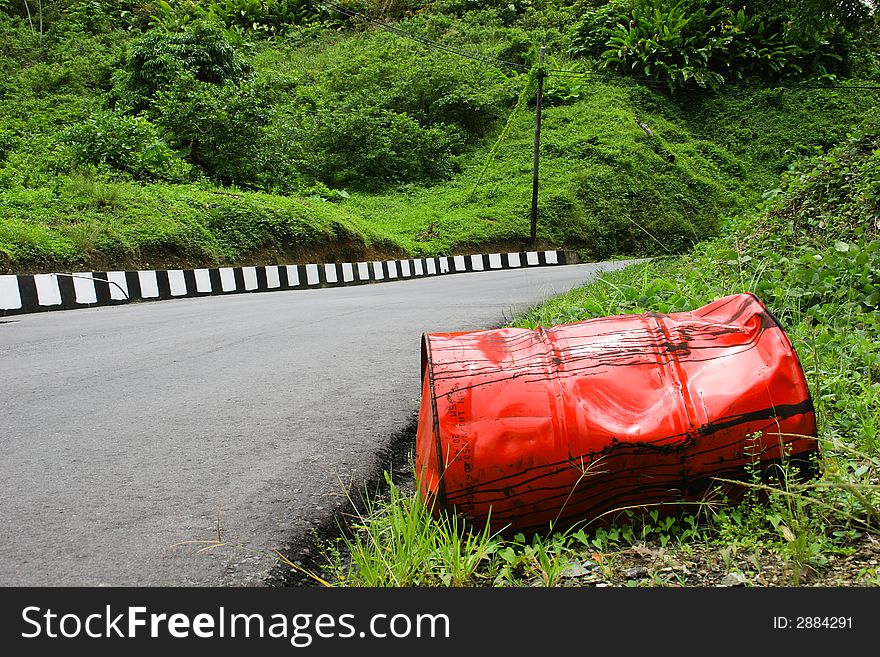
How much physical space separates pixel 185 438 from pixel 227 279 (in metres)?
8.45

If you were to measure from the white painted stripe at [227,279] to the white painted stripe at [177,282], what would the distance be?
0.71 meters

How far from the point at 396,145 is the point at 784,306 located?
19289mm

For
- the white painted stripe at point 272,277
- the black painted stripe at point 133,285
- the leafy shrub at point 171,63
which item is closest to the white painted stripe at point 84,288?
the black painted stripe at point 133,285

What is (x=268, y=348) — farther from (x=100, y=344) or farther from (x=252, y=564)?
(x=252, y=564)

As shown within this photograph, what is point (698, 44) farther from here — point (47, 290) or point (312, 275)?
point (47, 290)

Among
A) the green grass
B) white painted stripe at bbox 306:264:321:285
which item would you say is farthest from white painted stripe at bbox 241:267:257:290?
white painted stripe at bbox 306:264:321:285

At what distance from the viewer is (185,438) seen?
3068 millimetres

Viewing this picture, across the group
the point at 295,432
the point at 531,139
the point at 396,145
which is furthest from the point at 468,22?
the point at 295,432

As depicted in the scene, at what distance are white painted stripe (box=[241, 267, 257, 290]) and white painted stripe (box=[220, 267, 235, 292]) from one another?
19 cm

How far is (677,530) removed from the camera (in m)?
2.24

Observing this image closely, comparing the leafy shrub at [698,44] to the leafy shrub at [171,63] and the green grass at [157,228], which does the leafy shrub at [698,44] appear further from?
the green grass at [157,228]

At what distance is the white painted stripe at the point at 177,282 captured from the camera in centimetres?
1026

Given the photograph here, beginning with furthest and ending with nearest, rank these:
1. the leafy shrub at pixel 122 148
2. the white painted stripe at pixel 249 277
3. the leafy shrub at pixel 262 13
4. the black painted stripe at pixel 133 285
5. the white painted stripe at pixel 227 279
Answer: the leafy shrub at pixel 262 13 < the leafy shrub at pixel 122 148 < the white painted stripe at pixel 249 277 < the white painted stripe at pixel 227 279 < the black painted stripe at pixel 133 285
